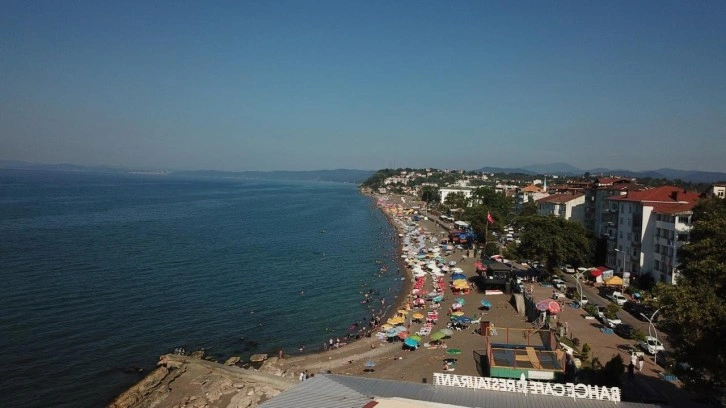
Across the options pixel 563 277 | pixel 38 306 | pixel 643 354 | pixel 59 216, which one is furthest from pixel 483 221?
pixel 59 216

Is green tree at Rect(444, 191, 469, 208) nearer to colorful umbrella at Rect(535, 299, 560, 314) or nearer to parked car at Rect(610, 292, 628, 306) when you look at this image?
parked car at Rect(610, 292, 628, 306)

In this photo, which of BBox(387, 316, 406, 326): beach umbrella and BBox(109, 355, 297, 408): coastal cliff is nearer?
BBox(109, 355, 297, 408): coastal cliff

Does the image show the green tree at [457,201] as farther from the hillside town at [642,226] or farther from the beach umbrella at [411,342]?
the beach umbrella at [411,342]

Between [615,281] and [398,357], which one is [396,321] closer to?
[398,357]

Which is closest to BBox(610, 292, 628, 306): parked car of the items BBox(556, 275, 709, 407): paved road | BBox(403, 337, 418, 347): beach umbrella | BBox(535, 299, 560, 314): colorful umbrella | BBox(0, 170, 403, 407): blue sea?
BBox(556, 275, 709, 407): paved road

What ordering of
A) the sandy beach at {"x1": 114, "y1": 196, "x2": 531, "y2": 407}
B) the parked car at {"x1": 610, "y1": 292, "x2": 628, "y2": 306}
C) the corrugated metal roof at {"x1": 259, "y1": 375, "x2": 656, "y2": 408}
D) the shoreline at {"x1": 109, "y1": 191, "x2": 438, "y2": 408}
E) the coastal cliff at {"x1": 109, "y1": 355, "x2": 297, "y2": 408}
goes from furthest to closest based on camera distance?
the parked car at {"x1": 610, "y1": 292, "x2": 628, "y2": 306} < the sandy beach at {"x1": 114, "y1": 196, "x2": 531, "y2": 407} < the shoreline at {"x1": 109, "y1": 191, "x2": 438, "y2": 408} < the coastal cliff at {"x1": 109, "y1": 355, "x2": 297, "y2": 408} < the corrugated metal roof at {"x1": 259, "y1": 375, "x2": 656, "y2": 408}

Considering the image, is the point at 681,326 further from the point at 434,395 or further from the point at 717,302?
the point at 434,395

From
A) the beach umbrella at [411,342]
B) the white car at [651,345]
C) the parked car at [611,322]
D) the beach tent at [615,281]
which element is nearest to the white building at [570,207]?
the beach tent at [615,281]
